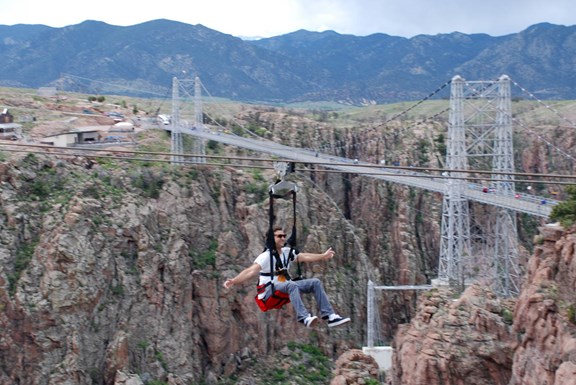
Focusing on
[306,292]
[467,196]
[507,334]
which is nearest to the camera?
[306,292]

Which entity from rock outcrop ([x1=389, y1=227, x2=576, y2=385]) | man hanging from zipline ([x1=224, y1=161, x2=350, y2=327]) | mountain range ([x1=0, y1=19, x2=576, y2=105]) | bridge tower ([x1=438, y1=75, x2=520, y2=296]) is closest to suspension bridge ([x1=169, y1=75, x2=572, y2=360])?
bridge tower ([x1=438, y1=75, x2=520, y2=296])

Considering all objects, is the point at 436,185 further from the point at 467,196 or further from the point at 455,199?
the point at 455,199

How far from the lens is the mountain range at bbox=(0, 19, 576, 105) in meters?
139

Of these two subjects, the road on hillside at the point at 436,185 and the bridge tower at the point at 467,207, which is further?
the road on hillside at the point at 436,185

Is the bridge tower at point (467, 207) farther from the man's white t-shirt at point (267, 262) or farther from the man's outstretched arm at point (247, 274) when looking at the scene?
the man's outstretched arm at point (247, 274)

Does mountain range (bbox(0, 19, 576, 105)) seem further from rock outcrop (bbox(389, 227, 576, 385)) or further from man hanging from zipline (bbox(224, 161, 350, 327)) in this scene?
man hanging from zipline (bbox(224, 161, 350, 327))

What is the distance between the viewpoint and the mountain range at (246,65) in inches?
5472

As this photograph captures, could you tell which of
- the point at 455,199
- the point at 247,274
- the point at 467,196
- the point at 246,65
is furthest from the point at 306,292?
the point at 246,65

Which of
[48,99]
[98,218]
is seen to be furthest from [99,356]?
[48,99]

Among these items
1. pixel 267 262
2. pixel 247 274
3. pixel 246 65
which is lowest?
pixel 247 274

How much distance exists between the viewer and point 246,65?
149625 mm

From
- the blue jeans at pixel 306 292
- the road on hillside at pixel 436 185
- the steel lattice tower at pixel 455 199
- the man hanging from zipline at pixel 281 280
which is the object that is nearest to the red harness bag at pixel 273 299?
the man hanging from zipline at pixel 281 280

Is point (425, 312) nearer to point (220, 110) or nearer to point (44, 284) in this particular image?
point (44, 284)

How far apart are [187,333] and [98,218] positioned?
693 centimetres
